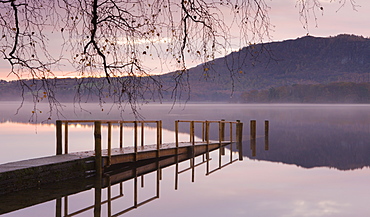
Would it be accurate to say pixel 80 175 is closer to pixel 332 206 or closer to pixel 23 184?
pixel 23 184

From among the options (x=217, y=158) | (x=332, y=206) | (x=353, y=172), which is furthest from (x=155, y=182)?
(x=353, y=172)

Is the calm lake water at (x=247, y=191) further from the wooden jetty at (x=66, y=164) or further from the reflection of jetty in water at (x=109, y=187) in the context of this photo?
the wooden jetty at (x=66, y=164)

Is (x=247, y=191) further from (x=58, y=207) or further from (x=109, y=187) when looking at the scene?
(x=58, y=207)

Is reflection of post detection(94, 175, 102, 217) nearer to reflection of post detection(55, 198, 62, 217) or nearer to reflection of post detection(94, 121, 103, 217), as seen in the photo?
reflection of post detection(94, 121, 103, 217)

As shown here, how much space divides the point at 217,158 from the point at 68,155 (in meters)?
9.11

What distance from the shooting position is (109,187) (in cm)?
1405

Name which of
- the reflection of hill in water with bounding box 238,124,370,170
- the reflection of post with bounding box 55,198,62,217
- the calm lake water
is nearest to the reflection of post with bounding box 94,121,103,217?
the calm lake water


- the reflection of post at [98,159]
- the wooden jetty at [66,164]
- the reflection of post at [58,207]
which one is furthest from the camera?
the reflection of post at [98,159]

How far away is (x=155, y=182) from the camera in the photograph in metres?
15.7

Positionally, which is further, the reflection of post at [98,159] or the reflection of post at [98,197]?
the reflection of post at [98,159]

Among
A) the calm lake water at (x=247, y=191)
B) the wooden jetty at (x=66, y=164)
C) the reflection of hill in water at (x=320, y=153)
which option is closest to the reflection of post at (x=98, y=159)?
the wooden jetty at (x=66, y=164)

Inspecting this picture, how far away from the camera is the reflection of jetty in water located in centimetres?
1142

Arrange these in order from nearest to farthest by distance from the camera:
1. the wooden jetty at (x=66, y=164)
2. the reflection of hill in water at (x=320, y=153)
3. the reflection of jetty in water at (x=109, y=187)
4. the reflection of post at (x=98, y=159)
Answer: the reflection of jetty in water at (x=109, y=187) < the wooden jetty at (x=66, y=164) < the reflection of post at (x=98, y=159) < the reflection of hill in water at (x=320, y=153)

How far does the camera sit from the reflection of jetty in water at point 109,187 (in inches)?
450
